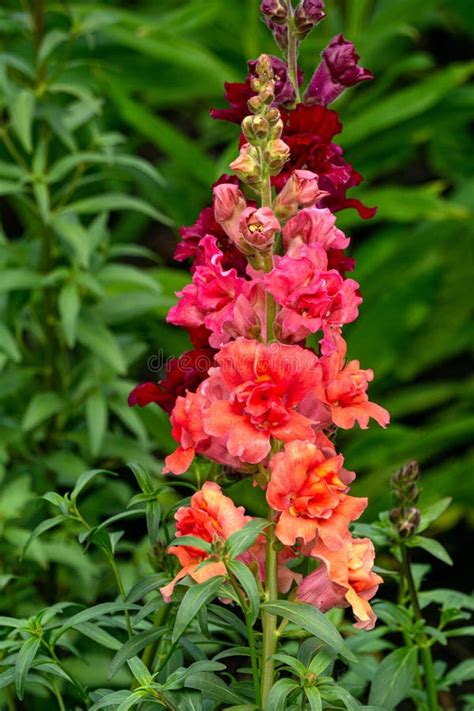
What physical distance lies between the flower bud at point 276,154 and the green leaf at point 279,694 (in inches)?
19.1

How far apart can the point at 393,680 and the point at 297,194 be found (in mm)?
593

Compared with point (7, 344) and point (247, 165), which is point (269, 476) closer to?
point (247, 165)

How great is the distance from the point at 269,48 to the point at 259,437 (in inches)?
96.2

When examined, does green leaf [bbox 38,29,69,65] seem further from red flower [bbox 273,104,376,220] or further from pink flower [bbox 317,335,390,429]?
pink flower [bbox 317,335,390,429]

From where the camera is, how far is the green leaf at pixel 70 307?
212 cm

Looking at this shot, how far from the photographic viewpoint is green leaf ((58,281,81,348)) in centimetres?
212

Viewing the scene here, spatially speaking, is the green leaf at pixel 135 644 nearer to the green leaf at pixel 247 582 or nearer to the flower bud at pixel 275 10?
the green leaf at pixel 247 582

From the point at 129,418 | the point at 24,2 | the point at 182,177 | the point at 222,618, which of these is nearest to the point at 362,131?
the point at 182,177

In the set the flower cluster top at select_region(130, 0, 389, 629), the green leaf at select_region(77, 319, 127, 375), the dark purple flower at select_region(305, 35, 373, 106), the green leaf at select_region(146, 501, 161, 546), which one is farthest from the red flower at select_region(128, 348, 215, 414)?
the green leaf at select_region(77, 319, 127, 375)

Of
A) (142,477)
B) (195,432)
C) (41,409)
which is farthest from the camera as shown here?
(41,409)

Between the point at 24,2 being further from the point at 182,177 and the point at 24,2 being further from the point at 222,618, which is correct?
the point at 222,618

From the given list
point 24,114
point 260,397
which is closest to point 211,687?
point 260,397

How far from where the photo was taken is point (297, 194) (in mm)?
1148

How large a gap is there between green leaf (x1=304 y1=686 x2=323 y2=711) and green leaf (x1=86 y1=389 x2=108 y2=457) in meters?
1.09
